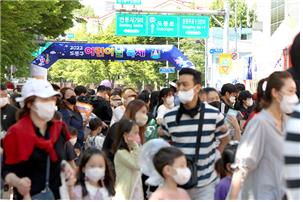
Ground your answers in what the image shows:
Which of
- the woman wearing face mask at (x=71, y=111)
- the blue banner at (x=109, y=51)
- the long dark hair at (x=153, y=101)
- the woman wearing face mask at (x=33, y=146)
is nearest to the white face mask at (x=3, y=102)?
the woman wearing face mask at (x=71, y=111)

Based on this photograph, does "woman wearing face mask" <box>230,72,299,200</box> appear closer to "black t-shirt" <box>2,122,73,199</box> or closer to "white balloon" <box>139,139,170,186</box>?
"white balloon" <box>139,139,170,186</box>

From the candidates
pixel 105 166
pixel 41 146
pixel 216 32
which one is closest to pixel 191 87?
pixel 105 166

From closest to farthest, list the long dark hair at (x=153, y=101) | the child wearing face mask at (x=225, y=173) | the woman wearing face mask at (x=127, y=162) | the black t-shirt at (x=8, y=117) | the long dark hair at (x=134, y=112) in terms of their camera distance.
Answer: the child wearing face mask at (x=225, y=173) → the woman wearing face mask at (x=127, y=162) → the black t-shirt at (x=8, y=117) → the long dark hair at (x=134, y=112) → the long dark hair at (x=153, y=101)

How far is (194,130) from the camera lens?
5395 mm

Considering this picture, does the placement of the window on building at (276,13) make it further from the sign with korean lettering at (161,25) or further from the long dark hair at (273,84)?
the long dark hair at (273,84)

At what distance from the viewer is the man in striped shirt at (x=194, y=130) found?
5375 mm

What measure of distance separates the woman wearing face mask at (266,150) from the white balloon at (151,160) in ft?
2.27

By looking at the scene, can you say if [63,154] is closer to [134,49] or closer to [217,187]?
[217,187]

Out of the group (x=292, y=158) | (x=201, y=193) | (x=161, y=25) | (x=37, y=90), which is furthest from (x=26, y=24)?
(x=292, y=158)

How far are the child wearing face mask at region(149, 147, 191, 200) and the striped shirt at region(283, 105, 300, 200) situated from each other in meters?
1.77

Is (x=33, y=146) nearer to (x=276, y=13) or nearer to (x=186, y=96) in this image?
(x=186, y=96)

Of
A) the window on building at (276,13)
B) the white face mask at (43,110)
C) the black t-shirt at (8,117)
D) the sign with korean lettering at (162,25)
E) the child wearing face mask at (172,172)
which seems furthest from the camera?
the sign with korean lettering at (162,25)

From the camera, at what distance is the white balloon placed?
16.5ft

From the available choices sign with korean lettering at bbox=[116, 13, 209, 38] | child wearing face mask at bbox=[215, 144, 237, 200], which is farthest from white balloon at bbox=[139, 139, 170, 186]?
sign with korean lettering at bbox=[116, 13, 209, 38]
